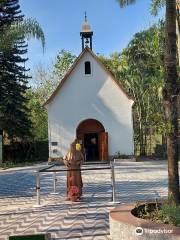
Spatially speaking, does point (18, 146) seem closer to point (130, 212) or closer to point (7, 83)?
point (7, 83)

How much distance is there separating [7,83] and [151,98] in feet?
45.3

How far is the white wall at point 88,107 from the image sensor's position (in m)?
33.9

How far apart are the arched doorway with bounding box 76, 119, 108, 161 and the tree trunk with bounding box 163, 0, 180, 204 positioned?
24.7 metres

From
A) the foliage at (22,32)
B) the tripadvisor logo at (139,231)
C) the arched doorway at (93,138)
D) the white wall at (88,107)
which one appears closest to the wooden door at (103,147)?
the arched doorway at (93,138)

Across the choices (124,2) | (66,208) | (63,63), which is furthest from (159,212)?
(63,63)

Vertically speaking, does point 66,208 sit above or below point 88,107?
below

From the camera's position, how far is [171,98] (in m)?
8.41

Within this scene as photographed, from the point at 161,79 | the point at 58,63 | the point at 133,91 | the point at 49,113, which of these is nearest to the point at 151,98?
the point at 133,91

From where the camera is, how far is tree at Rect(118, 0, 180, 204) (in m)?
8.38

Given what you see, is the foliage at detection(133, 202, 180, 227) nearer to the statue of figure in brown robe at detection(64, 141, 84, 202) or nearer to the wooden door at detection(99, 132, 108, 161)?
the statue of figure in brown robe at detection(64, 141, 84, 202)

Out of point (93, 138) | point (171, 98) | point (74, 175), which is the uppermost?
point (93, 138)

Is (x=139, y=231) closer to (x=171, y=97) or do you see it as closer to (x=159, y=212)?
(x=159, y=212)

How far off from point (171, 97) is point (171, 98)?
19mm

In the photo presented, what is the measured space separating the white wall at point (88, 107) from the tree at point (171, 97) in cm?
2530
